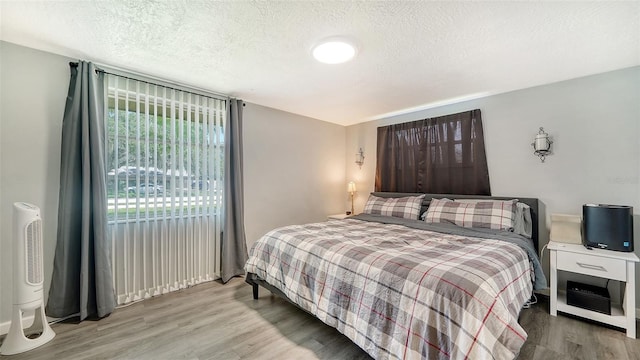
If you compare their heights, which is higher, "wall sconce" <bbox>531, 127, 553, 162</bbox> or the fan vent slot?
"wall sconce" <bbox>531, 127, 553, 162</bbox>

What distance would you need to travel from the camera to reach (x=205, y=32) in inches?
74.4

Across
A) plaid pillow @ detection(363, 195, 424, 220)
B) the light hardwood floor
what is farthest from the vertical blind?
plaid pillow @ detection(363, 195, 424, 220)

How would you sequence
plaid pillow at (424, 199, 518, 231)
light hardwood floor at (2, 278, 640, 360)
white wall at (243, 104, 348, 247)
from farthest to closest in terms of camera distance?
1. white wall at (243, 104, 348, 247)
2. plaid pillow at (424, 199, 518, 231)
3. light hardwood floor at (2, 278, 640, 360)

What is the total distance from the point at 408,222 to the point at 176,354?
2.51 metres

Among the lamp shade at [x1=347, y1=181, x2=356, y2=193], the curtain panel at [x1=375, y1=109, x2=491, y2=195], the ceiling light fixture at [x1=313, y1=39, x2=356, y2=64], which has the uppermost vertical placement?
the ceiling light fixture at [x1=313, y1=39, x2=356, y2=64]

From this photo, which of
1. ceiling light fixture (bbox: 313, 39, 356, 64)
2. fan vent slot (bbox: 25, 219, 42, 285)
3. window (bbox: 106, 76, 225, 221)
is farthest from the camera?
window (bbox: 106, 76, 225, 221)

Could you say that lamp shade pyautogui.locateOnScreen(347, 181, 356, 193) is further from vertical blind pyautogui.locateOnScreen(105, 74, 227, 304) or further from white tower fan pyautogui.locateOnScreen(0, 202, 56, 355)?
white tower fan pyautogui.locateOnScreen(0, 202, 56, 355)

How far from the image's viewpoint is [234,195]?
3250mm

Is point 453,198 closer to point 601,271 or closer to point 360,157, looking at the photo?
point 601,271

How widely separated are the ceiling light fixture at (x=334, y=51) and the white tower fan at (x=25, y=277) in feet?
8.17

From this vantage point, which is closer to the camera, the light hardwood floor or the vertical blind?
the light hardwood floor

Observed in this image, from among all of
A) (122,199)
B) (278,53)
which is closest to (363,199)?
(278,53)

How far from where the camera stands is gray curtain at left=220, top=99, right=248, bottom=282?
318 cm

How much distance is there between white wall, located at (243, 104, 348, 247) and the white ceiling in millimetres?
901
